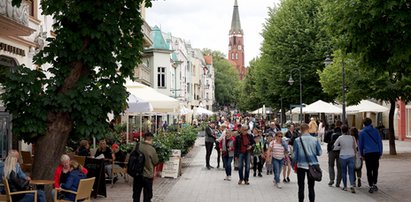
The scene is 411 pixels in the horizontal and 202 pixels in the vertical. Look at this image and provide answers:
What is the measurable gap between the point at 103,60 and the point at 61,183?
2335 mm

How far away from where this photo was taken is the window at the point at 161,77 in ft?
204

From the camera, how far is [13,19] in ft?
47.1

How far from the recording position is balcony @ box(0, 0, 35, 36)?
1381cm

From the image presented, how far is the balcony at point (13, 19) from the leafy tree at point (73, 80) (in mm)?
3799

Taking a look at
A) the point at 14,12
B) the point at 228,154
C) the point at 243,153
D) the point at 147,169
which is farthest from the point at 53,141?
the point at 228,154

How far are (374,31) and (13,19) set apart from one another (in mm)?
8745

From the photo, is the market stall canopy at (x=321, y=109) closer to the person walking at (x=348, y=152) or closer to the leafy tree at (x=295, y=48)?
the leafy tree at (x=295, y=48)

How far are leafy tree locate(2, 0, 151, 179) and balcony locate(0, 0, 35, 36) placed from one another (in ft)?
12.5

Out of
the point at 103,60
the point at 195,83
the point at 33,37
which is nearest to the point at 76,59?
the point at 103,60

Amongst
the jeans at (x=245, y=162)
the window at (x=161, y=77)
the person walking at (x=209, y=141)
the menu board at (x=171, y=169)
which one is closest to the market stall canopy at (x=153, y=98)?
the menu board at (x=171, y=169)

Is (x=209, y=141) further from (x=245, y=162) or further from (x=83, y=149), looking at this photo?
(x=83, y=149)

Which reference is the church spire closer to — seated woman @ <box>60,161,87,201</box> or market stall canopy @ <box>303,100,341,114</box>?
market stall canopy @ <box>303,100,341,114</box>

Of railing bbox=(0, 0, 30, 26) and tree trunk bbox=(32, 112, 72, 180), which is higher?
railing bbox=(0, 0, 30, 26)

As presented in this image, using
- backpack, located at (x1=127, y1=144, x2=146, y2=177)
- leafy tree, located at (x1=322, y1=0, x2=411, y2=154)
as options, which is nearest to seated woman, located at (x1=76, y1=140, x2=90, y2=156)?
backpack, located at (x1=127, y1=144, x2=146, y2=177)
